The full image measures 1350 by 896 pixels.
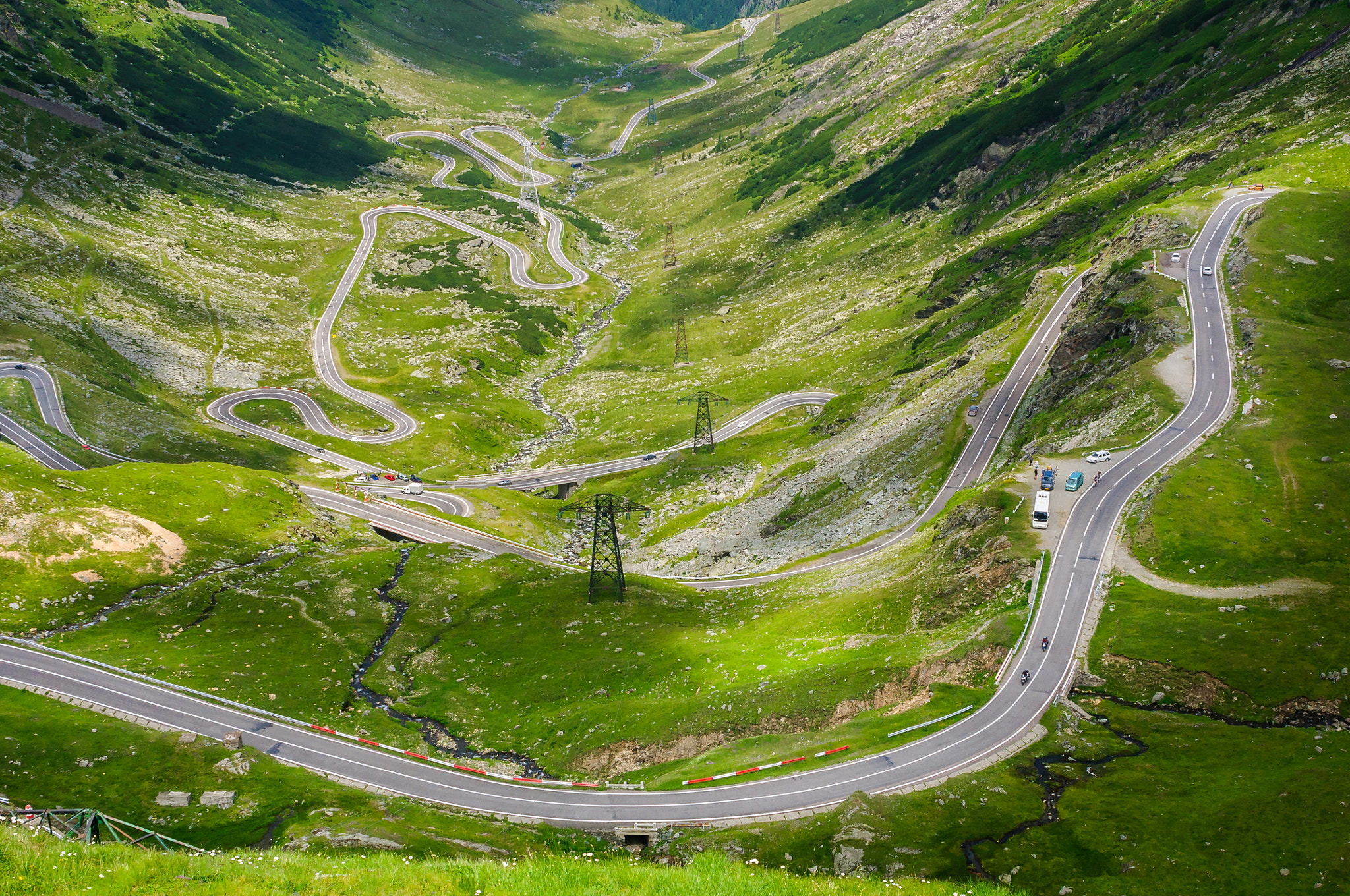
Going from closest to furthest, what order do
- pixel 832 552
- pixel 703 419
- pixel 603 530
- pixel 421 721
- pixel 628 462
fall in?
pixel 421 721 < pixel 832 552 < pixel 603 530 < pixel 628 462 < pixel 703 419

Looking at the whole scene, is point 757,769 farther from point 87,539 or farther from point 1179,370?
point 87,539

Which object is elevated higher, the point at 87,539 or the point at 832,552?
the point at 832,552

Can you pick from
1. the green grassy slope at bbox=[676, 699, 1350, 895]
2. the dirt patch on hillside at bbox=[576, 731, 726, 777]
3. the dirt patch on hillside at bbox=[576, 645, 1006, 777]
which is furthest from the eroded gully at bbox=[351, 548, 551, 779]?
the green grassy slope at bbox=[676, 699, 1350, 895]

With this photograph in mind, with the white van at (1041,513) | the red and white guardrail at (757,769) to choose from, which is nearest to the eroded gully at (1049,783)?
the red and white guardrail at (757,769)

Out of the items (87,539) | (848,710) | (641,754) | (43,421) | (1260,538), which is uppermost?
(43,421)

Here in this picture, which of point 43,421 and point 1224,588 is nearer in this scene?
point 1224,588

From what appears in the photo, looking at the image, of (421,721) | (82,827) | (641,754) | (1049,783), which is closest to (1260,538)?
(1049,783)

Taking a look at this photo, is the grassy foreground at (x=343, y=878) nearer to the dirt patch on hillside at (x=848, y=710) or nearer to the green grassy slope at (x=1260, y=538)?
the dirt patch on hillside at (x=848, y=710)

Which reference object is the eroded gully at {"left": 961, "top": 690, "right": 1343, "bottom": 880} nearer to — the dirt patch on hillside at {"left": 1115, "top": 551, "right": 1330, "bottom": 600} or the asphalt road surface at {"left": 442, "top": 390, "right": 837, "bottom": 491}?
the dirt patch on hillside at {"left": 1115, "top": 551, "right": 1330, "bottom": 600}
